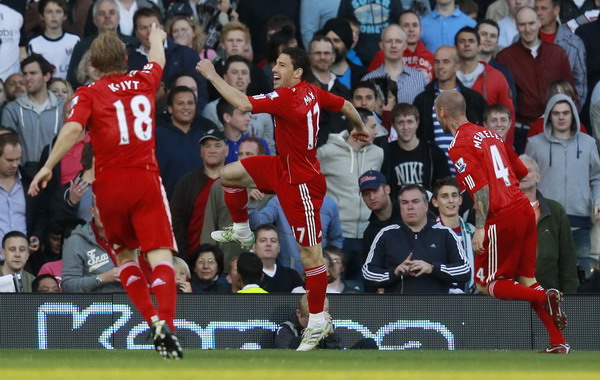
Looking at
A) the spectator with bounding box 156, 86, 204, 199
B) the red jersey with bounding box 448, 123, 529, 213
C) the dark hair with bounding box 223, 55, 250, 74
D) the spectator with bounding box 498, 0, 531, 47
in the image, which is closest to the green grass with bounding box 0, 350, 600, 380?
the red jersey with bounding box 448, 123, 529, 213

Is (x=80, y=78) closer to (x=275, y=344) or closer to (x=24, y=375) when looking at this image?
(x=275, y=344)

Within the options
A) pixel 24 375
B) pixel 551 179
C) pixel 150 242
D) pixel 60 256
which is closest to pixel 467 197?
pixel 551 179

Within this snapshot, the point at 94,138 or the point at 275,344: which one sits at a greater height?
the point at 94,138

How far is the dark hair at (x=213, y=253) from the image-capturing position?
14047 mm

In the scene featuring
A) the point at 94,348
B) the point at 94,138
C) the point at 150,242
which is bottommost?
the point at 94,348

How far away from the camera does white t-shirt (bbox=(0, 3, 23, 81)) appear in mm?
16859

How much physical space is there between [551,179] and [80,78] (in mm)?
5790

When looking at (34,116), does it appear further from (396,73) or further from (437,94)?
(437,94)

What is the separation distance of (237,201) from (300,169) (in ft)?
2.74

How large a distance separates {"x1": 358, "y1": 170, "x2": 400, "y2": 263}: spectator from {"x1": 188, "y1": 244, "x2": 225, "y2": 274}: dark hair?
1.63 metres

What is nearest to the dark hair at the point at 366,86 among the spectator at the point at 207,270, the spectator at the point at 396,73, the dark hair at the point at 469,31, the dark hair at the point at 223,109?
the spectator at the point at 396,73

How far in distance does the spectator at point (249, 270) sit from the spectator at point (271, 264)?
→ 59cm

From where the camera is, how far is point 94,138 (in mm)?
10234

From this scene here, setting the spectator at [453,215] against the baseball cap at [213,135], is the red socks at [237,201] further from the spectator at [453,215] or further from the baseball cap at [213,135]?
the spectator at [453,215]
